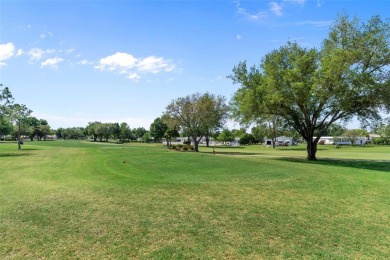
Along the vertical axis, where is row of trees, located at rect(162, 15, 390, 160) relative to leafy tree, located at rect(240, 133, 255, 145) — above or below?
above

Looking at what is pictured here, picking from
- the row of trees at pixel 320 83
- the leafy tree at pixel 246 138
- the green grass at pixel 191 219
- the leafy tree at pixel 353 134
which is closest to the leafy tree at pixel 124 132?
the leafy tree at pixel 246 138

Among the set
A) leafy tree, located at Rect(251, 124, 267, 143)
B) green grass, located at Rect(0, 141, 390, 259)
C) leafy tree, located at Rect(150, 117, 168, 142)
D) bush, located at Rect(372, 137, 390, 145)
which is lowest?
green grass, located at Rect(0, 141, 390, 259)

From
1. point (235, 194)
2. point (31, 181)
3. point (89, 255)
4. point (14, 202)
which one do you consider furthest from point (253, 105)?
point (89, 255)

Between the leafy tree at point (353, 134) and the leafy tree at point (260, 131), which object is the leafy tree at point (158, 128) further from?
the leafy tree at point (353, 134)

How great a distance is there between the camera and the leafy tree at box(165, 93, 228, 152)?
181ft

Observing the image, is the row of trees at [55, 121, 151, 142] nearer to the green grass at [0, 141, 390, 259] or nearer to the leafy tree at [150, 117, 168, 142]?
the leafy tree at [150, 117, 168, 142]

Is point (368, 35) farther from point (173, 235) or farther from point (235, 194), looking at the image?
point (173, 235)

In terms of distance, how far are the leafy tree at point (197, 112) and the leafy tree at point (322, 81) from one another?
21978 millimetres

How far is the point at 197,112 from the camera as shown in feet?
183

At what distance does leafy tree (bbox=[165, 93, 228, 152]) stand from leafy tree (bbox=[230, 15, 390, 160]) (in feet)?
72.1

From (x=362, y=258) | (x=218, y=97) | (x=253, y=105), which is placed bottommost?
(x=362, y=258)

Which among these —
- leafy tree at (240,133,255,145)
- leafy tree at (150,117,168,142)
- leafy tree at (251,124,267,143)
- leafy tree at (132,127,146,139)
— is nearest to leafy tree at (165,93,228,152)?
leafy tree at (251,124,267,143)

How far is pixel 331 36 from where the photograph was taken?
27.6m

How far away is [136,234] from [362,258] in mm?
4908
